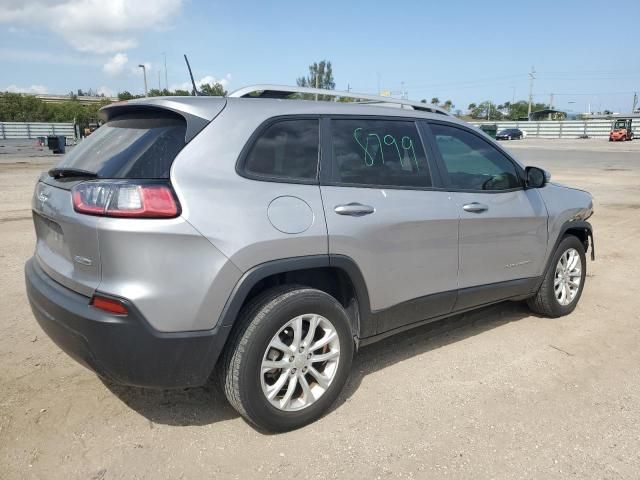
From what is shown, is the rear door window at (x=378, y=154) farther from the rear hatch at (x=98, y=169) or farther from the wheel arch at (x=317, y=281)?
the rear hatch at (x=98, y=169)

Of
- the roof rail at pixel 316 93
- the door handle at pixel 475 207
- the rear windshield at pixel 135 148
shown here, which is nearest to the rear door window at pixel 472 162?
the door handle at pixel 475 207

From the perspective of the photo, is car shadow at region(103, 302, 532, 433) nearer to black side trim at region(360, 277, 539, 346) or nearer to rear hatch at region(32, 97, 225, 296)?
black side trim at region(360, 277, 539, 346)

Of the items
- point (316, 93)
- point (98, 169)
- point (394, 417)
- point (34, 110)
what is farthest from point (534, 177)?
point (34, 110)

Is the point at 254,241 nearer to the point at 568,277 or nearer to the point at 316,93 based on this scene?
the point at 316,93

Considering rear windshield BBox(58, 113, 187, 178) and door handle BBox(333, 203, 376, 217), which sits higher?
rear windshield BBox(58, 113, 187, 178)

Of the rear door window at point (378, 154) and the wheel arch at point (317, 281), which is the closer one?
the wheel arch at point (317, 281)

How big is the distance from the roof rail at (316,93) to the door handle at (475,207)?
743mm

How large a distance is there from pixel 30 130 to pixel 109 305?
194ft

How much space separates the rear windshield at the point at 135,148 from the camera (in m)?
2.55

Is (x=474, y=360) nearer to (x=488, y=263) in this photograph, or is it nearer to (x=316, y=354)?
(x=488, y=263)

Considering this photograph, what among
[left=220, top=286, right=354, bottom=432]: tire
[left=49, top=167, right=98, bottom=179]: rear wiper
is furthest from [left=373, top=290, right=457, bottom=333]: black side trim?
[left=49, top=167, right=98, bottom=179]: rear wiper

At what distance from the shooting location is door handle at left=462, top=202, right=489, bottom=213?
363cm

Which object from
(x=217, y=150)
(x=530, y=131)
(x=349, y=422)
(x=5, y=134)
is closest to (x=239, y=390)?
(x=349, y=422)

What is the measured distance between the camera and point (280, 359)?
284 centimetres
